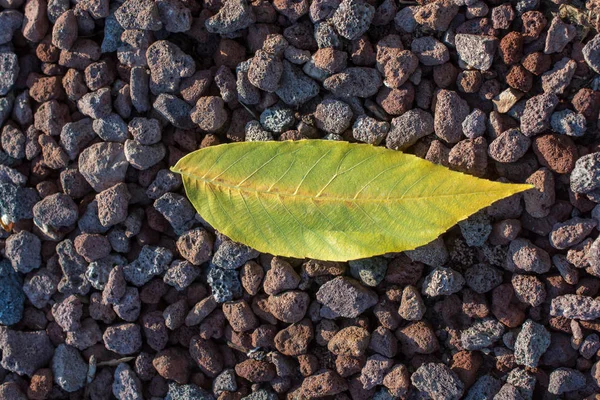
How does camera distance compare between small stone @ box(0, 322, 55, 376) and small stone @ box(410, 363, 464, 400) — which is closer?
small stone @ box(410, 363, 464, 400)

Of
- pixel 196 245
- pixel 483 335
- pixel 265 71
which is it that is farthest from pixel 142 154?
pixel 483 335

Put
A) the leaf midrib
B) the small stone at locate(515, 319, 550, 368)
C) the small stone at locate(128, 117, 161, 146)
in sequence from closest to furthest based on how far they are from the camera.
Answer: the leaf midrib
the small stone at locate(515, 319, 550, 368)
the small stone at locate(128, 117, 161, 146)

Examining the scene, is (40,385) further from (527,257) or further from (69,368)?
(527,257)

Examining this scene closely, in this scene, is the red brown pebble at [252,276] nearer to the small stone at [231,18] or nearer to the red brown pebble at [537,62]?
the small stone at [231,18]

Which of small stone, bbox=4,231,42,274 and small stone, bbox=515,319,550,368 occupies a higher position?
small stone, bbox=4,231,42,274

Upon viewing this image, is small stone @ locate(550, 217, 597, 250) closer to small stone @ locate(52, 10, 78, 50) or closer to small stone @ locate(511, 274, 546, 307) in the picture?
small stone @ locate(511, 274, 546, 307)

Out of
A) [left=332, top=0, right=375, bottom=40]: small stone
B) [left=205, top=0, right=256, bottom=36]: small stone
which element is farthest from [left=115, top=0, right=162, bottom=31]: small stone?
[left=332, top=0, right=375, bottom=40]: small stone

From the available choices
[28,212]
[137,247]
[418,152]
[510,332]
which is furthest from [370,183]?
[28,212]

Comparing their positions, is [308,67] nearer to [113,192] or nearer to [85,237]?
[113,192]
